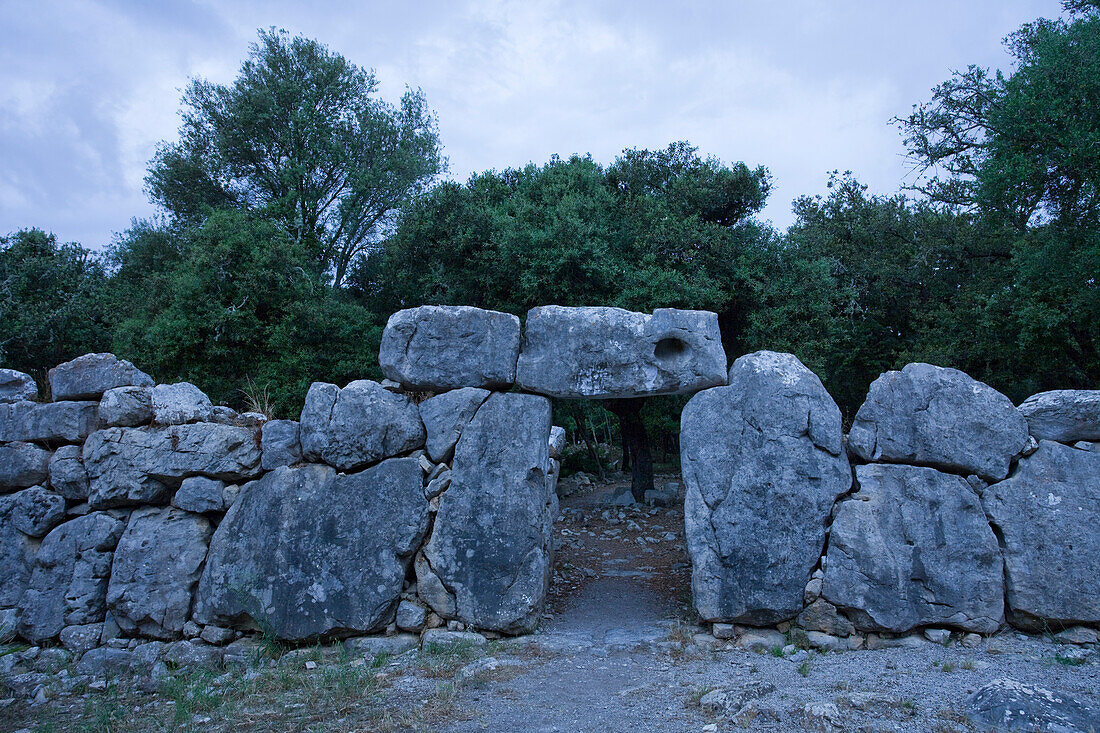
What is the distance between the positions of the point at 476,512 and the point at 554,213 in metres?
6.41

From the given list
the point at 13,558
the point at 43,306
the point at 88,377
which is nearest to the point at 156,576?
the point at 13,558

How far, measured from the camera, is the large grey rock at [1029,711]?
3789 millimetres

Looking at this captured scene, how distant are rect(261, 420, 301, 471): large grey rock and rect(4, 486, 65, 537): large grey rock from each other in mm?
2331

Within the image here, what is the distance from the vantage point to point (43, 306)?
14.6m

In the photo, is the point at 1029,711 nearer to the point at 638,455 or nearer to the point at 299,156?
the point at 638,455

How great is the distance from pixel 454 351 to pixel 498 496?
150 centimetres

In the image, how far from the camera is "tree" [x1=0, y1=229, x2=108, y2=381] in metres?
14.3

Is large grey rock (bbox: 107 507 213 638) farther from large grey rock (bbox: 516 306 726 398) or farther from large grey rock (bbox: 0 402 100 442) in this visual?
large grey rock (bbox: 516 306 726 398)

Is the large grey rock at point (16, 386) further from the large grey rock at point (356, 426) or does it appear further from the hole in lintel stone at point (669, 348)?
the hole in lintel stone at point (669, 348)

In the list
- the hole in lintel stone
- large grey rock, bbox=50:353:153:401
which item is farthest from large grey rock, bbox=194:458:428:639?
the hole in lintel stone

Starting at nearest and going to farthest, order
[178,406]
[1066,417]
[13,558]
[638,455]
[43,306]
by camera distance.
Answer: [1066,417] → [13,558] → [178,406] → [638,455] → [43,306]

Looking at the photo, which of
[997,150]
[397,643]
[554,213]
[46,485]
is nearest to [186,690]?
[397,643]

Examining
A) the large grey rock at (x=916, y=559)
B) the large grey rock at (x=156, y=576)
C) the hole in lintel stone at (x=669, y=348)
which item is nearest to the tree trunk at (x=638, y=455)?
the hole in lintel stone at (x=669, y=348)

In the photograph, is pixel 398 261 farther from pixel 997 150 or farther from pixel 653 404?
pixel 997 150
